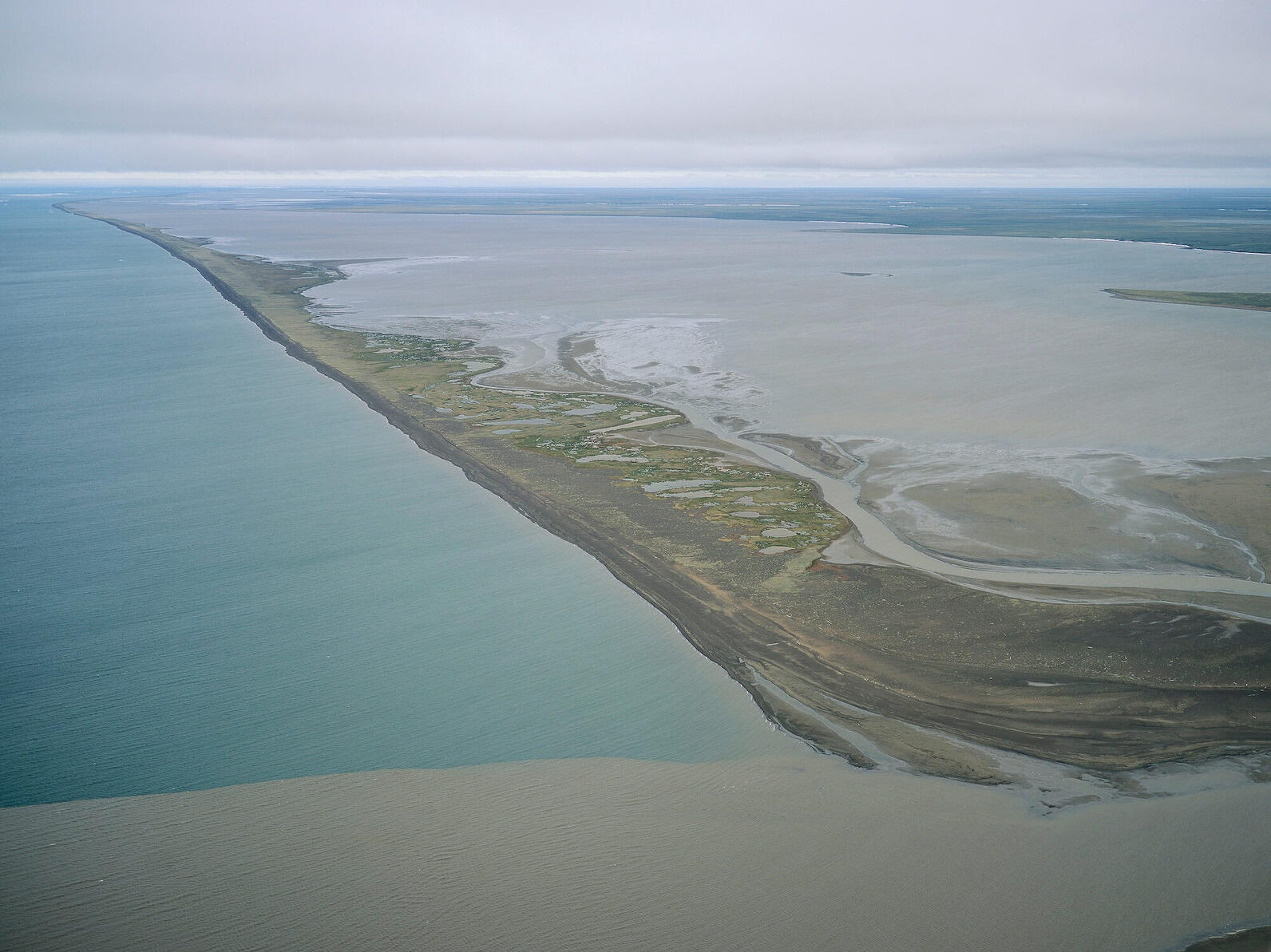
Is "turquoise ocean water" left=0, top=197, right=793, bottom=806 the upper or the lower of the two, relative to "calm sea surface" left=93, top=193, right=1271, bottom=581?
lower

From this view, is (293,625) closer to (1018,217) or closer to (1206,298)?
(1206,298)

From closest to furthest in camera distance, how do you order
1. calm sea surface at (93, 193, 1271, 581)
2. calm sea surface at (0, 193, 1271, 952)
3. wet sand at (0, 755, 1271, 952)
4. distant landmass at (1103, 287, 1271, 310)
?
wet sand at (0, 755, 1271, 952), calm sea surface at (0, 193, 1271, 952), calm sea surface at (93, 193, 1271, 581), distant landmass at (1103, 287, 1271, 310)

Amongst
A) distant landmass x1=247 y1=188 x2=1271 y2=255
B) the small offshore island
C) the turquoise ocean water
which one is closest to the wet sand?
the turquoise ocean water

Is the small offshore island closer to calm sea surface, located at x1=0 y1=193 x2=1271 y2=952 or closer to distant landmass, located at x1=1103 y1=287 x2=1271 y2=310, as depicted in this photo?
calm sea surface, located at x1=0 y1=193 x2=1271 y2=952

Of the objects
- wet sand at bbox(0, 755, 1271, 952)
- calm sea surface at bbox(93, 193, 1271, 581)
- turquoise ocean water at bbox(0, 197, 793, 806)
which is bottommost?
wet sand at bbox(0, 755, 1271, 952)

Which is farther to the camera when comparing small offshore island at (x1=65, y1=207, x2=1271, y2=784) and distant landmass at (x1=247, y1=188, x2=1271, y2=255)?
distant landmass at (x1=247, y1=188, x2=1271, y2=255)

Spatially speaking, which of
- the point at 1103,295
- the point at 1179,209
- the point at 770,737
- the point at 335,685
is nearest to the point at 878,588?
the point at 770,737

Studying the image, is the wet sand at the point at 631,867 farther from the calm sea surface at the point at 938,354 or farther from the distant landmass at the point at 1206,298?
the distant landmass at the point at 1206,298

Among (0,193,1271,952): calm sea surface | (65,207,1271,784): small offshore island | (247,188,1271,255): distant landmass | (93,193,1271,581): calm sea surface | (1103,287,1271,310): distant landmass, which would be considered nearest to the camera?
(0,193,1271,952): calm sea surface
